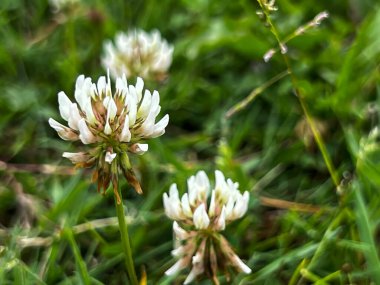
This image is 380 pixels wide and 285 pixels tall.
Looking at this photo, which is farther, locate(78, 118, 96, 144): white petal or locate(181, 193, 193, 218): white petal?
locate(181, 193, 193, 218): white petal

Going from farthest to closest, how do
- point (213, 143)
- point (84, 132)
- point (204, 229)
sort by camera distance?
point (213, 143) → point (204, 229) → point (84, 132)

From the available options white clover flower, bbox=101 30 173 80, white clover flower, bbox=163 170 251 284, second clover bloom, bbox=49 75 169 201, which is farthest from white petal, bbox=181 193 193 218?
white clover flower, bbox=101 30 173 80

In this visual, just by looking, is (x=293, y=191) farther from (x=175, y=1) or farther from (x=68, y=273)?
(x=175, y=1)

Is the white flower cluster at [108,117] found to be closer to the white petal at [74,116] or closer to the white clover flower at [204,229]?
the white petal at [74,116]

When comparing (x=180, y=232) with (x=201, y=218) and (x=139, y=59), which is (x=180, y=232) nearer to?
(x=201, y=218)

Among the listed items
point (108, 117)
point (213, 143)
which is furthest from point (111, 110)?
point (213, 143)

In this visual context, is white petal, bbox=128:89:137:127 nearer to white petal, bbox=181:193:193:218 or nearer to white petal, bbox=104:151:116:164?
white petal, bbox=104:151:116:164

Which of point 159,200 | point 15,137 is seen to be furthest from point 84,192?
point 15,137
